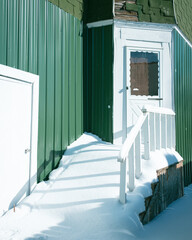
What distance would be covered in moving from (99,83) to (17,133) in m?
2.45

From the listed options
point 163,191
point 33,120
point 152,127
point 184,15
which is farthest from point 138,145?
point 184,15

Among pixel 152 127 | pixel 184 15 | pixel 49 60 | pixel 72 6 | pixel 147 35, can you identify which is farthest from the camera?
pixel 184 15

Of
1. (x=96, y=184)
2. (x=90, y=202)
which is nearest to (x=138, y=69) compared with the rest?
(x=96, y=184)

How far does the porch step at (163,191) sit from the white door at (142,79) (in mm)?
1415

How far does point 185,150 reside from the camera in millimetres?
6426

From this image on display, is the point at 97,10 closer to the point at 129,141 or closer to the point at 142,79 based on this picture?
the point at 142,79

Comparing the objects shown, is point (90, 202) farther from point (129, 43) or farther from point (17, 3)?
point (129, 43)

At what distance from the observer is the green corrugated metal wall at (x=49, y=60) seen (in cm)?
360

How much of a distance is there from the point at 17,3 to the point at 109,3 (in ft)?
8.11

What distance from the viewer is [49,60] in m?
4.36

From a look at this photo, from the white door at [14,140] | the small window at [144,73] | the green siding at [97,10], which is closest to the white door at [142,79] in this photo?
the small window at [144,73]

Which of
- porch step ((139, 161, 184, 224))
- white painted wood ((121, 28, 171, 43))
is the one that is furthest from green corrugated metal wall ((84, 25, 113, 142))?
porch step ((139, 161, 184, 224))

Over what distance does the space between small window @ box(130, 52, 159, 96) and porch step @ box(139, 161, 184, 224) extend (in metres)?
1.81

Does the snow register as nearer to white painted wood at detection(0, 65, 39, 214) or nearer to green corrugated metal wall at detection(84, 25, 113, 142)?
white painted wood at detection(0, 65, 39, 214)
